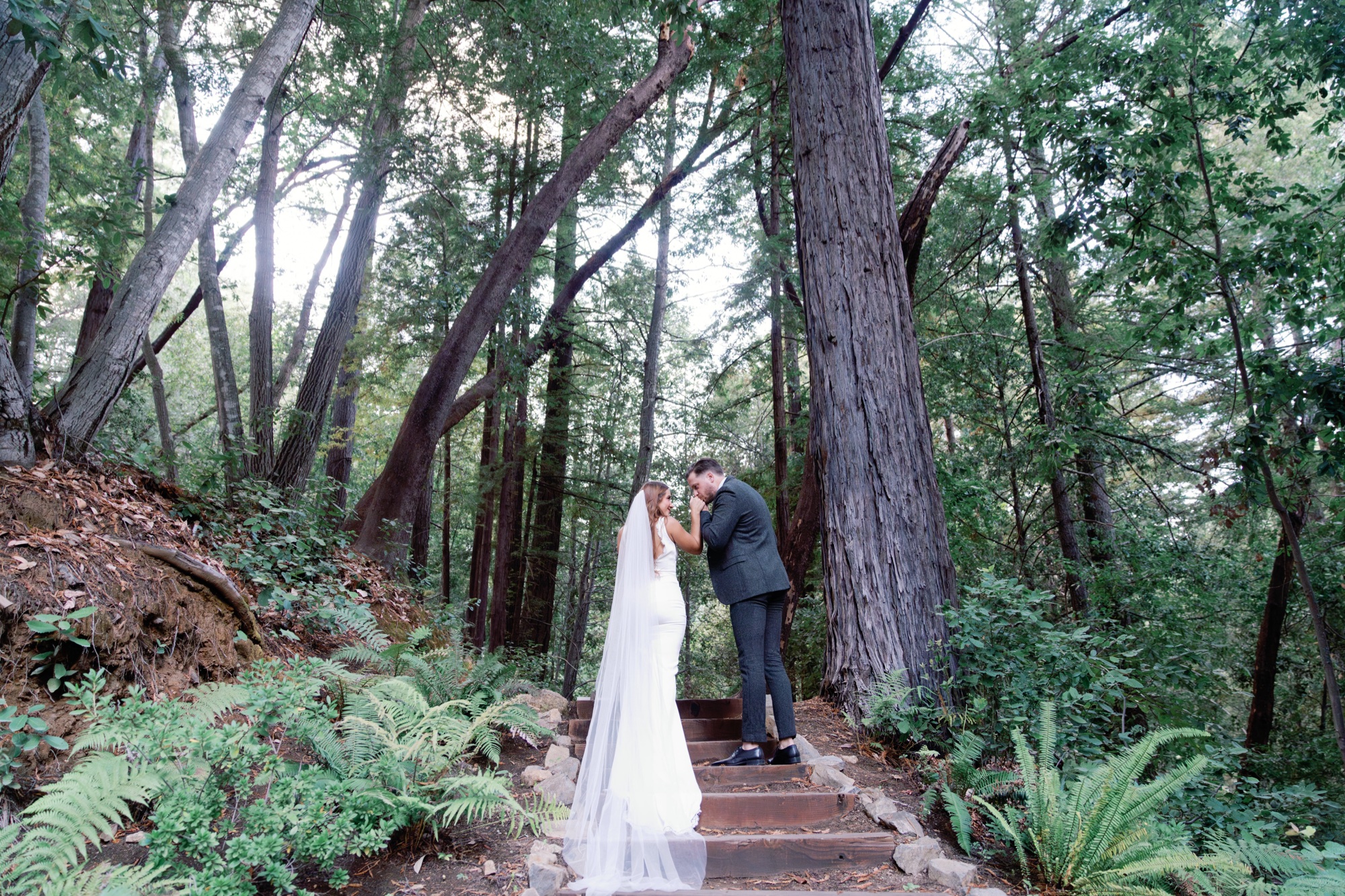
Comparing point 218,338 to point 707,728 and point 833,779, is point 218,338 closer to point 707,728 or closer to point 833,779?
point 707,728

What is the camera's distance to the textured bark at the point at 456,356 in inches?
355

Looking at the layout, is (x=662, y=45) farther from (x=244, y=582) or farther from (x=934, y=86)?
(x=244, y=582)

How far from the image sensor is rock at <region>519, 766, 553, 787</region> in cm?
462

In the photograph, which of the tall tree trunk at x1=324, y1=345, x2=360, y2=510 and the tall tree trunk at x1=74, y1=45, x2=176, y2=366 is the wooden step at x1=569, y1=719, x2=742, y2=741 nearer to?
the tall tree trunk at x1=74, y1=45, x2=176, y2=366

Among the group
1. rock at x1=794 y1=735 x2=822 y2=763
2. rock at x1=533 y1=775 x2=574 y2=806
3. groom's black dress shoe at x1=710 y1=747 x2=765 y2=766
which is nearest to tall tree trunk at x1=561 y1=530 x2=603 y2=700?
rock at x1=794 y1=735 x2=822 y2=763

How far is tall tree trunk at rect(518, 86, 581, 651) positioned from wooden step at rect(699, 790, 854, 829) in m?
10.2

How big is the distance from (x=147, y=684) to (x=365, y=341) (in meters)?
9.08

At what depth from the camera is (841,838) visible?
3729mm

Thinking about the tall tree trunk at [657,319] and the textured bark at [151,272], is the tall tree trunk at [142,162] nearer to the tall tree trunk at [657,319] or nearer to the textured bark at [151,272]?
the textured bark at [151,272]

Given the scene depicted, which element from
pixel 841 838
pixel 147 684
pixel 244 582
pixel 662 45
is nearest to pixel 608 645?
pixel 841 838

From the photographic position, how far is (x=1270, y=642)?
372 inches

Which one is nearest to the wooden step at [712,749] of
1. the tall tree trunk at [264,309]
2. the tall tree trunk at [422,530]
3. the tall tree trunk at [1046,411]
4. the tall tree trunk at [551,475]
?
the tall tree trunk at [1046,411]

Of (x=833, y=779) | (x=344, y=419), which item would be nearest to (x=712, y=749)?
(x=833, y=779)

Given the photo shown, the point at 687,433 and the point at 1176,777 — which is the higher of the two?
the point at 687,433
